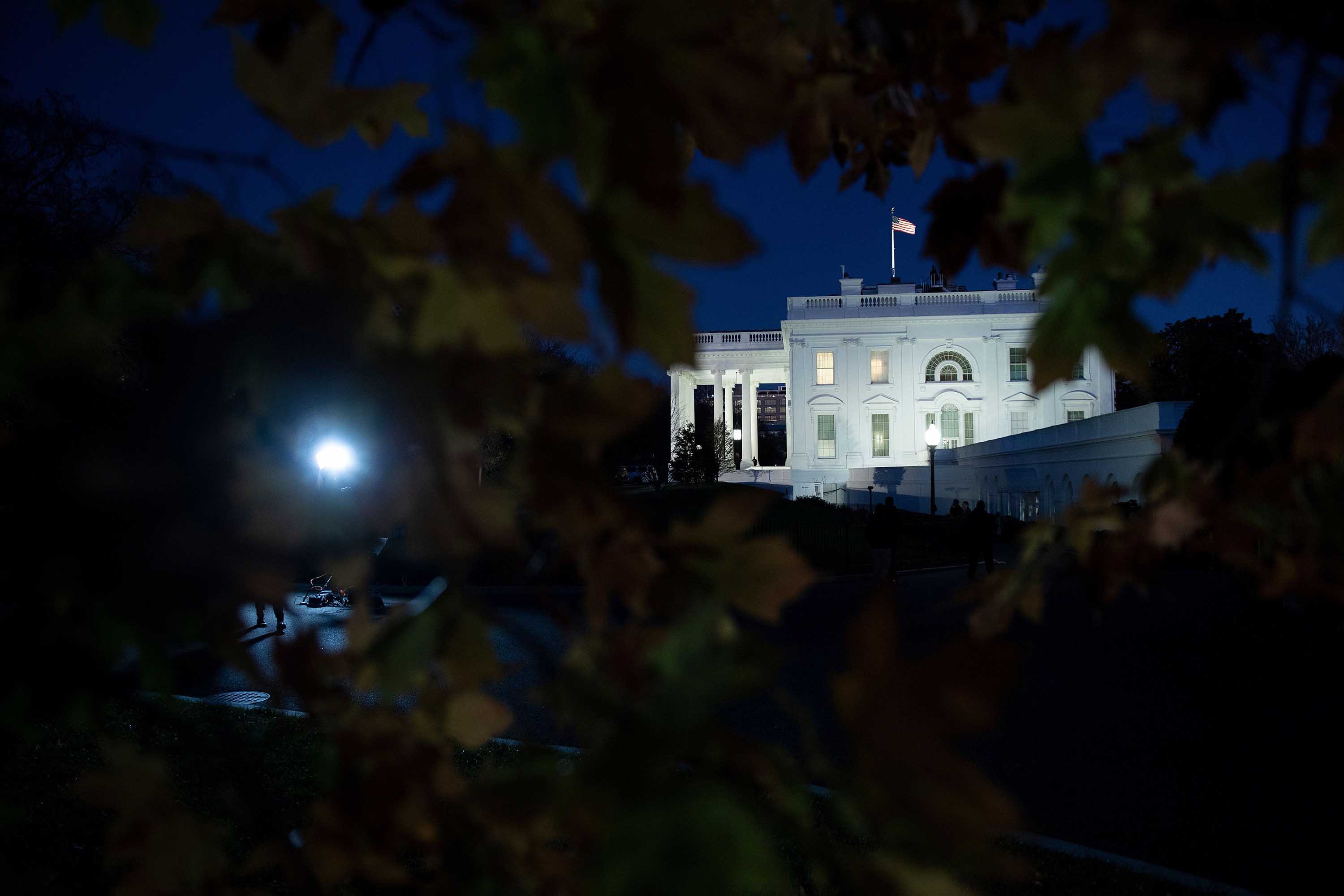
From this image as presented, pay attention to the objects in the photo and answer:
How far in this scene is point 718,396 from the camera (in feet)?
149

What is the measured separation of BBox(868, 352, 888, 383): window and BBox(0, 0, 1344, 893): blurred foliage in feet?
129

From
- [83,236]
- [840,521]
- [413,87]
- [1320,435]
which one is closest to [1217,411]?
[1320,435]

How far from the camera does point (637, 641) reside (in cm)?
64

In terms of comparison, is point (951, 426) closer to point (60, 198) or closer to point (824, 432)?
point (824, 432)

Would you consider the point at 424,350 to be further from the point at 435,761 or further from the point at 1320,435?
the point at 1320,435

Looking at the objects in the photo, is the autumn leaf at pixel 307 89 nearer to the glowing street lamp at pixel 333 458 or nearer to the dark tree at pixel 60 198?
the glowing street lamp at pixel 333 458

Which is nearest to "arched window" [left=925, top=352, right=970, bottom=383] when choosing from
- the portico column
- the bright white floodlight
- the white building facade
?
the white building facade

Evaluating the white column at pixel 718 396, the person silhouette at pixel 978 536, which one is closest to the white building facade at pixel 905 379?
the white column at pixel 718 396

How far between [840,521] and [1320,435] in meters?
21.6

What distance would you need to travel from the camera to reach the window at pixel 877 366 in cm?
3891

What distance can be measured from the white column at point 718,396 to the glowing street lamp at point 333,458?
140 ft

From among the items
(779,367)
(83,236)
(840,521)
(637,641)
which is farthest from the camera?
(779,367)

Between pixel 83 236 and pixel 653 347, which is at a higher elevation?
pixel 83 236

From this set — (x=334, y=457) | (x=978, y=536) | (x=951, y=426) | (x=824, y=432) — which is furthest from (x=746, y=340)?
(x=334, y=457)
